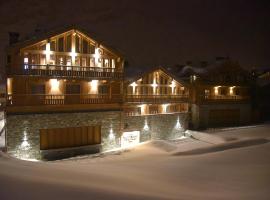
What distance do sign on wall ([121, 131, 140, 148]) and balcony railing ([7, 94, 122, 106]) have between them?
424 centimetres

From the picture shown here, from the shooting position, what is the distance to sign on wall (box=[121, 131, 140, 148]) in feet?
112

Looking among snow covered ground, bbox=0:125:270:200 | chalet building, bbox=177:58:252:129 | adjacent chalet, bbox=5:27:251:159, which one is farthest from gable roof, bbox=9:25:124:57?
chalet building, bbox=177:58:252:129

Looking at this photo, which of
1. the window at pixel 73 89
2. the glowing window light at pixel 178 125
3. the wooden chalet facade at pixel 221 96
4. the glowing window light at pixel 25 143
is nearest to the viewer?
the glowing window light at pixel 25 143

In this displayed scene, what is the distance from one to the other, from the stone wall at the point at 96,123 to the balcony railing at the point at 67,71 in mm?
3885

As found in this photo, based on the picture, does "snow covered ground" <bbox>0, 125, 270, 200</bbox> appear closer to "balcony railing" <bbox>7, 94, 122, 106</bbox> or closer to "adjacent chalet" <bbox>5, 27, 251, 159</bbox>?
"adjacent chalet" <bbox>5, 27, 251, 159</bbox>

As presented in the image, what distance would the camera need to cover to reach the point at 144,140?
3622 cm

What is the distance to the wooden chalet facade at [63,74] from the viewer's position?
27.8 m

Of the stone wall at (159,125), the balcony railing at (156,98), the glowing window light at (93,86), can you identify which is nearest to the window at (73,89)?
the glowing window light at (93,86)

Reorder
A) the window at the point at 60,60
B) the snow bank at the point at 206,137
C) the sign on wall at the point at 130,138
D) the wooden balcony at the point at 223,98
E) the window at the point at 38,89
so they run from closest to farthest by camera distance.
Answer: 1. the window at the point at 38,89
2. the window at the point at 60,60
3. the sign on wall at the point at 130,138
4. the snow bank at the point at 206,137
5. the wooden balcony at the point at 223,98

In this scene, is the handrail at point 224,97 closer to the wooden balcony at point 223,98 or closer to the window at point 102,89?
the wooden balcony at point 223,98

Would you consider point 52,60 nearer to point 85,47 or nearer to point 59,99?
point 85,47

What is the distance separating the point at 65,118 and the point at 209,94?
24.9m

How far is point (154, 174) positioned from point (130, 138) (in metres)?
13.1

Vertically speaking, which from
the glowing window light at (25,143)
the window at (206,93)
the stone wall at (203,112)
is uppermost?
the window at (206,93)
